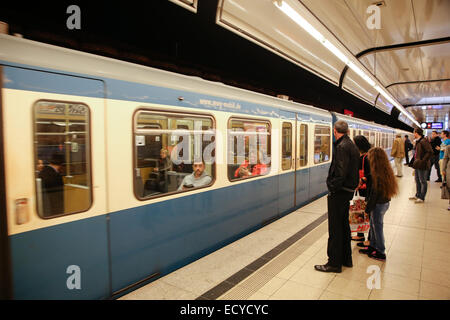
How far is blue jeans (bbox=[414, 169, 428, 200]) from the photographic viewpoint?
6688mm

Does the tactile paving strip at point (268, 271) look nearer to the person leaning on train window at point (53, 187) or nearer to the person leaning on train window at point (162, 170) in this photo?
the person leaning on train window at point (162, 170)

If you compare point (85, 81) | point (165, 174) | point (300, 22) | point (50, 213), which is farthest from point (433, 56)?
point (50, 213)

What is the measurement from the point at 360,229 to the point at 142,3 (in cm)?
437

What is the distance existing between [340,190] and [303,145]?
3.09 metres

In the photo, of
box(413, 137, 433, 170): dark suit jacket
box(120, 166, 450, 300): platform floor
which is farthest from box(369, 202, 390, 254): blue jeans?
box(413, 137, 433, 170): dark suit jacket

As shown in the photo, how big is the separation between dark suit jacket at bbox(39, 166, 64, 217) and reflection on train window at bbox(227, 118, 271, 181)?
225 centimetres

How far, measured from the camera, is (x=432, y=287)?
3.12 m

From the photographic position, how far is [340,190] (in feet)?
11.4

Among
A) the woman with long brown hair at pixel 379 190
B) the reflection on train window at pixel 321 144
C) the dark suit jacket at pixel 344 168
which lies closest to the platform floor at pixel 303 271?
the woman with long brown hair at pixel 379 190

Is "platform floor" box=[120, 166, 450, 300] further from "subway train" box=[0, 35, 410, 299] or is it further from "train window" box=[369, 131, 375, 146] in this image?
"train window" box=[369, 131, 375, 146]

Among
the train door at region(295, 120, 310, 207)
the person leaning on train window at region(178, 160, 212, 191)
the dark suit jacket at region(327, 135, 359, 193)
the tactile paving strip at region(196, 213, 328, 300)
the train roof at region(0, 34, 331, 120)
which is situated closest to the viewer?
the train roof at region(0, 34, 331, 120)

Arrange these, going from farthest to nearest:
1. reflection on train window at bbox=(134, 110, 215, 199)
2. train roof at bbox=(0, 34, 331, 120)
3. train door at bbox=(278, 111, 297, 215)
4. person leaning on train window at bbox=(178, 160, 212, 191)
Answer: train door at bbox=(278, 111, 297, 215), person leaning on train window at bbox=(178, 160, 212, 191), reflection on train window at bbox=(134, 110, 215, 199), train roof at bbox=(0, 34, 331, 120)

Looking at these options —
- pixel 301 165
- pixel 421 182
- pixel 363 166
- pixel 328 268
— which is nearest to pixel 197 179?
pixel 328 268
